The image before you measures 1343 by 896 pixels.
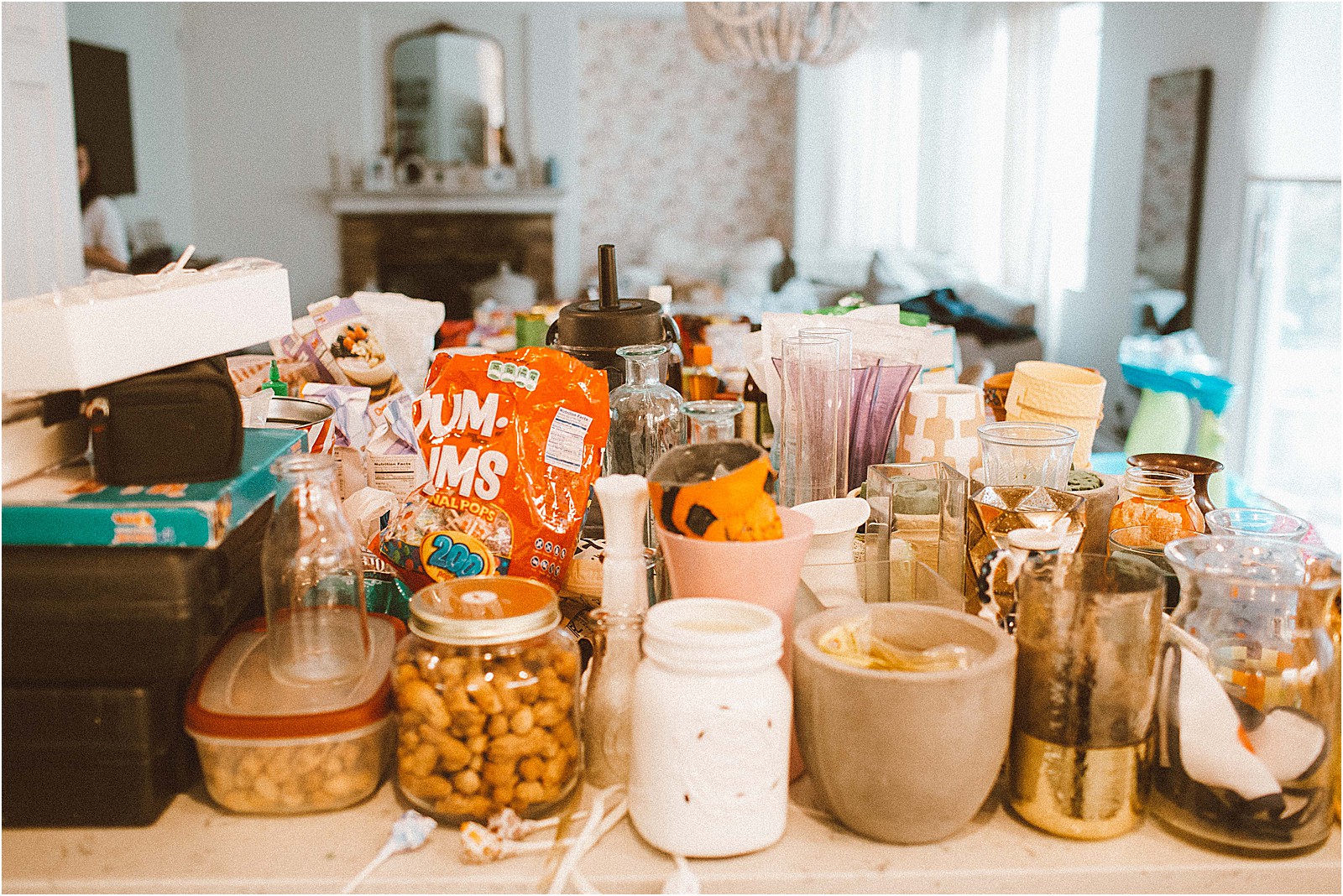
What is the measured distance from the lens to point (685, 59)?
6.85m

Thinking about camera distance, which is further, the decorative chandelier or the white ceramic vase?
the decorative chandelier

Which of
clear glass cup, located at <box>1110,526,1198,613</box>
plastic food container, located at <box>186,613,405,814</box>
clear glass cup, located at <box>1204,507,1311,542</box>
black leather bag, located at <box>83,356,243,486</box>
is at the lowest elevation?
plastic food container, located at <box>186,613,405,814</box>

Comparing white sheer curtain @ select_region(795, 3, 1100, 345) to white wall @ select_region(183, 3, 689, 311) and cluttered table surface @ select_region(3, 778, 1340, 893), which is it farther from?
cluttered table surface @ select_region(3, 778, 1340, 893)

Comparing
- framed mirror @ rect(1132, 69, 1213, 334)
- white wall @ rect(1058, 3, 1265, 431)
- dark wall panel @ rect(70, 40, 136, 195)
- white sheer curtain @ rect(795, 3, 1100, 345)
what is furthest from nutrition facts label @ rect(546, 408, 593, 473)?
dark wall panel @ rect(70, 40, 136, 195)

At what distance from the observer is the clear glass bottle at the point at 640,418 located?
43.7 inches

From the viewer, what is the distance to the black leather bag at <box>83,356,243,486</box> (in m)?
0.76

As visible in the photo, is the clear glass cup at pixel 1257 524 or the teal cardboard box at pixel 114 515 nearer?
the teal cardboard box at pixel 114 515

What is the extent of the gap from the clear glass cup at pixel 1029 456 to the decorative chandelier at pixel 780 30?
2720mm

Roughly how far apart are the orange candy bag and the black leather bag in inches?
7.5

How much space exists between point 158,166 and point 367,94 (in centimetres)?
131

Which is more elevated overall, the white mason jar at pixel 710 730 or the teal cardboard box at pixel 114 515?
the teal cardboard box at pixel 114 515

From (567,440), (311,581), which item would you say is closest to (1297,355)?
(567,440)

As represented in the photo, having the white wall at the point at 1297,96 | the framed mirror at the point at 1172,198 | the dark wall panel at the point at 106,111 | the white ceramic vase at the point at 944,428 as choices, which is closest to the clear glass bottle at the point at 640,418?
the white ceramic vase at the point at 944,428

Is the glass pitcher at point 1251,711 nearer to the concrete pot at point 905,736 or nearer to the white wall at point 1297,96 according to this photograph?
the concrete pot at point 905,736
